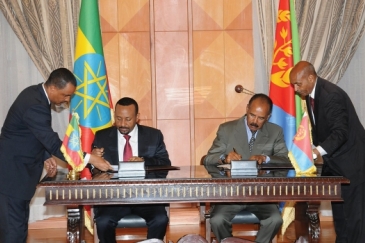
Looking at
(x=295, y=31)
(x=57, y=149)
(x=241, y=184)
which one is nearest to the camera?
(x=241, y=184)

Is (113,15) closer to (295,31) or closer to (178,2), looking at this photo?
(178,2)

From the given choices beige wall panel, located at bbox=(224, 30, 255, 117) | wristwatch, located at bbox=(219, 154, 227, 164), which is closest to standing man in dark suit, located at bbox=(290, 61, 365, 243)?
wristwatch, located at bbox=(219, 154, 227, 164)

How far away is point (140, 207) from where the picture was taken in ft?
15.9

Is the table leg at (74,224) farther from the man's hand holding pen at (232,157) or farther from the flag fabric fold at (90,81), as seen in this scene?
the flag fabric fold at (90,81)

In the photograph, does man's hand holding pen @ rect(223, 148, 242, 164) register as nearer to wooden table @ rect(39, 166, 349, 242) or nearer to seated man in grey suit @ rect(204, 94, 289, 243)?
seated man in grey suit @ rect(204, 94, 289, 243)

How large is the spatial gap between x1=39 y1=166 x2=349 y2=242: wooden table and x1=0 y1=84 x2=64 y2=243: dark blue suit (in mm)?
524

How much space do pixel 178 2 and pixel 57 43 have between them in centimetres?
139

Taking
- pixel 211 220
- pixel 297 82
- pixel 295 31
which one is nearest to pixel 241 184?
pixel 211 220

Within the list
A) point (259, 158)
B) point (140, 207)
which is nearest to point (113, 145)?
point (140, 207)

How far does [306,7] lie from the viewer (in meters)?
6.68

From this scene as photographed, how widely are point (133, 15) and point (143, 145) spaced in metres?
2.19

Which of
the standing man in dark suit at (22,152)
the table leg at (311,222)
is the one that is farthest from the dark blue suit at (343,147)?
the standing man in dark suit at (22,152)

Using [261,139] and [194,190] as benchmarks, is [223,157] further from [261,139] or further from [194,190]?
[194,190]

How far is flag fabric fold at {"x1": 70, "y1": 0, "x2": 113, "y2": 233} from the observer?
20.0ft
